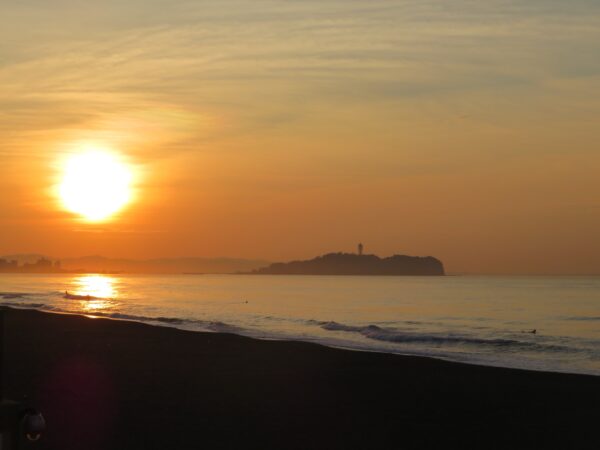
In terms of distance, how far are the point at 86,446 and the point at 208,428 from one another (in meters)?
2.06

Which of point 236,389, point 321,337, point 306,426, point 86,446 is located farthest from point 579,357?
point 86,446

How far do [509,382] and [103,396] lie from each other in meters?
9.47

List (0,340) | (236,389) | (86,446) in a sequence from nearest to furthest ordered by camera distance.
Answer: (0,340)
(86,446)
(236,389)

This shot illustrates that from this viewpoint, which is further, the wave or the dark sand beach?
the wave

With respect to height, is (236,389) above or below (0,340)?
below

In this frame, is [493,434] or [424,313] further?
[424,313]

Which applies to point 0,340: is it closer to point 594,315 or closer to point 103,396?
point 103,396

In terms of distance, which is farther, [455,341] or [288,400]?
[455,341]

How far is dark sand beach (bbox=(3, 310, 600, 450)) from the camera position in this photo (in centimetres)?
1259

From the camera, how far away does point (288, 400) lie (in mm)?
16125

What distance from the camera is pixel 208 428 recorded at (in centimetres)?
1300

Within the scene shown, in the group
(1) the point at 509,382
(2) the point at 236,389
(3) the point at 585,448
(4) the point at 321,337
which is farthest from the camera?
(4) the point at 321,337

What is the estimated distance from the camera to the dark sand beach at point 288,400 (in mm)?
12594

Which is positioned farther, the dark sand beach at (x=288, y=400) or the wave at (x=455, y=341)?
the wave at (x=455, y=341)
